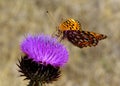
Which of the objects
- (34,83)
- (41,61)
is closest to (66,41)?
(41,61)

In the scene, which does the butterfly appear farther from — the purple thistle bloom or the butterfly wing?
the purple thistle bloom

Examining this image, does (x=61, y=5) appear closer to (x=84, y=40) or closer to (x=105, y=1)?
(x=105, y=1)

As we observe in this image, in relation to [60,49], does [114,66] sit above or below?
above

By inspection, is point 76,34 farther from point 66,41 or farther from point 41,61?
point 66,41

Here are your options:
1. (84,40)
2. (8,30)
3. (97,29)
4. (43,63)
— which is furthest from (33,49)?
(97,29)

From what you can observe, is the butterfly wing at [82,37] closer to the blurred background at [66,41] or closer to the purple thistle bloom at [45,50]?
the purple thistle bloom at [45,50]

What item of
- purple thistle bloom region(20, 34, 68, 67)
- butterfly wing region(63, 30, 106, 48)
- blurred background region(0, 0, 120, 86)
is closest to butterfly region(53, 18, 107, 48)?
butterfly wing region(63, 30, 106, 48)

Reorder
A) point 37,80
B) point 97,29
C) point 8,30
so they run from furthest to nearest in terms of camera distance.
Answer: point 97,29
point 8,30
point 37,80

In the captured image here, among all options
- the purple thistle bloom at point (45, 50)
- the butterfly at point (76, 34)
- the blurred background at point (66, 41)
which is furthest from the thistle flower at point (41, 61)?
the blurred background at point (66, 41)
